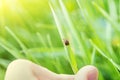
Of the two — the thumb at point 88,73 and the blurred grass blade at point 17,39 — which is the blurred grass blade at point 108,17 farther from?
the blurred grass blade at point 17,39

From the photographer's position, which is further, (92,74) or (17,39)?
(17,39)

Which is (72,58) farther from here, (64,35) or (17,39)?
(17,39)

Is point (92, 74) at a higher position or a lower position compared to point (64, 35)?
lower

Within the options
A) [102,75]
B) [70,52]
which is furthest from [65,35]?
[102,75]

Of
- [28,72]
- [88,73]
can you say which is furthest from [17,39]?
[88,73]

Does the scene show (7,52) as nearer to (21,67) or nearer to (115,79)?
(21,67)

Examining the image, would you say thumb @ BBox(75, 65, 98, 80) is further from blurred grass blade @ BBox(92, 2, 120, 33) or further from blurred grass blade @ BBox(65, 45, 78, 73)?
blurred grass blade @ BBox(92, 2, 120, 33)

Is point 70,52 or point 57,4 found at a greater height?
point 57,4

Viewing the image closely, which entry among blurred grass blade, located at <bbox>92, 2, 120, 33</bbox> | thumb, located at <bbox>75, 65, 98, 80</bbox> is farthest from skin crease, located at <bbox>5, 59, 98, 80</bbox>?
blurred grass blade, located at <bbox>92, 2, 120, 33</bbox>
